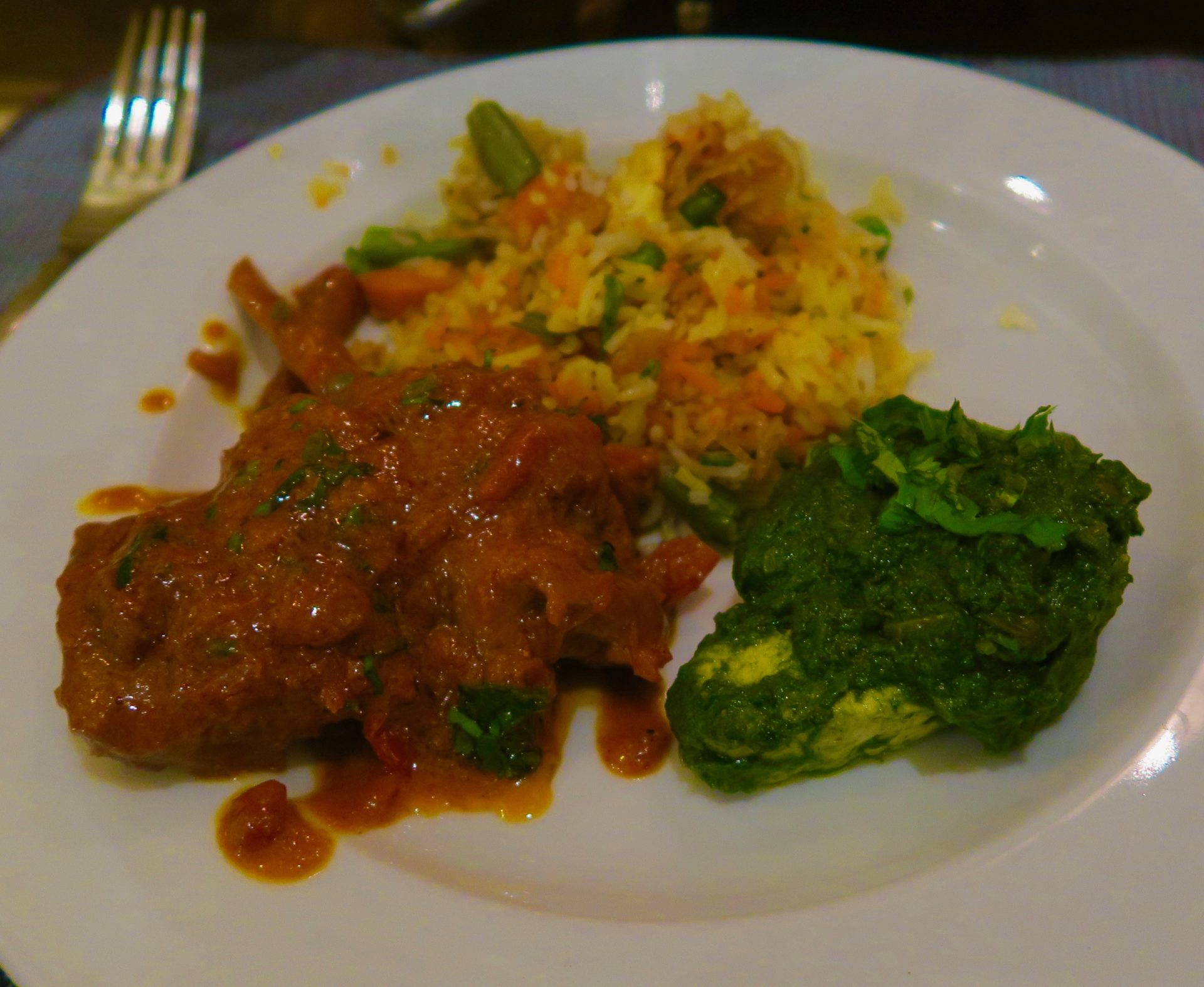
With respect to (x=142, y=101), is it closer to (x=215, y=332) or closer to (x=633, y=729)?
(x=215, y=332)

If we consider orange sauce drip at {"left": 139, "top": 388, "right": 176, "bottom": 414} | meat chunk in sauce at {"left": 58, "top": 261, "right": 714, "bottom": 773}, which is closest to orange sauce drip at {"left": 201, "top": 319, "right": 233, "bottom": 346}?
orange sauce drip at {"left": 139, "top": 388, "right": 176, "bottom": 414}

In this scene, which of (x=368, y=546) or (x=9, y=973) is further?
(x=368, y=546)

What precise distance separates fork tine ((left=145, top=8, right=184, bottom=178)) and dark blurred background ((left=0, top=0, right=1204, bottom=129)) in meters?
0.90

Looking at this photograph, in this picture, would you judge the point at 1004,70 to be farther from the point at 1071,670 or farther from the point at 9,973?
the point at 9,973

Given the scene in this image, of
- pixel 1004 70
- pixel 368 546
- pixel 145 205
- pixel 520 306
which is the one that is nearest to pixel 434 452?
pixel 368 546

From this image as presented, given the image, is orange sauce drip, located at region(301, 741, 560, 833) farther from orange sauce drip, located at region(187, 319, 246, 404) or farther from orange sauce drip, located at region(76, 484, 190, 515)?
orange sauce drip, located at region(187, 319, 246, 404)

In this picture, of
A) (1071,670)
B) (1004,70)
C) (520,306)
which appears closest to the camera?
(1071,670)

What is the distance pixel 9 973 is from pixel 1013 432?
3.16 metres

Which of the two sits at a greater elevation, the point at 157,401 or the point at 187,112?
the point at 187,112

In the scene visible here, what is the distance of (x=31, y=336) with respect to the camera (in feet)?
12.4

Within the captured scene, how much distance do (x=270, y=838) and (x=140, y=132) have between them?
4106 millimetres

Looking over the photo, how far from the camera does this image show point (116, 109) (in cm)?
502

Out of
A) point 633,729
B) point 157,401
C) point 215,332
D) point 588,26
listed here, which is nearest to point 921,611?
point 633,729

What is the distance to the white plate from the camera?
91.2 inches
